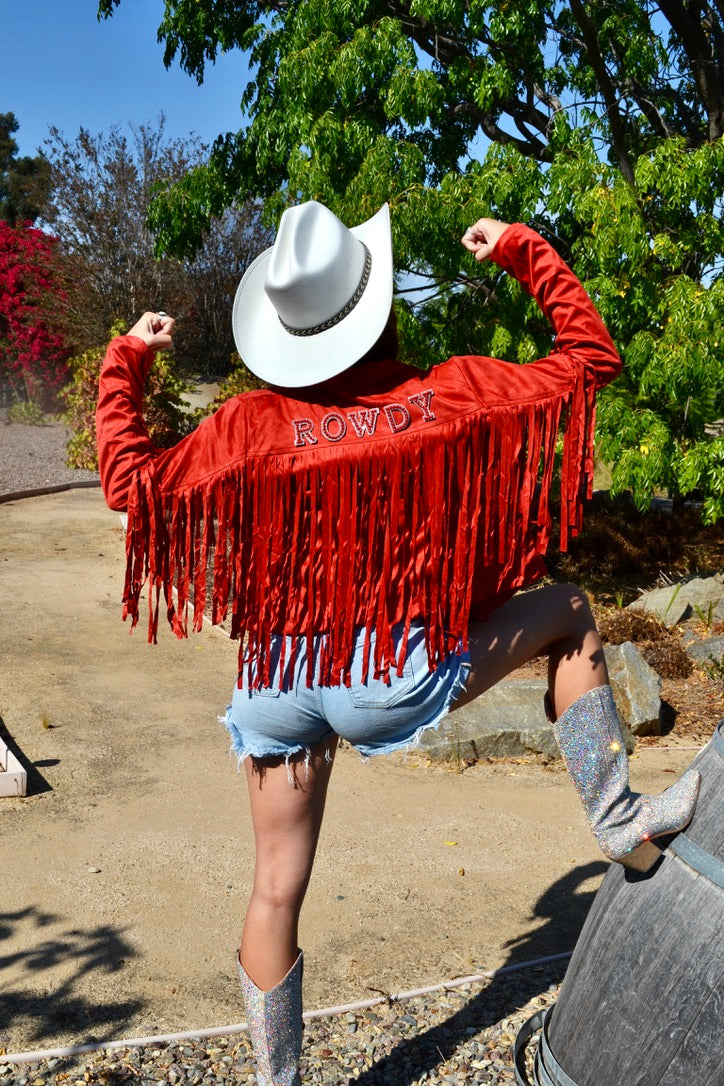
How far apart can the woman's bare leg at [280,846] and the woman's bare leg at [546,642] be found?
356 mm

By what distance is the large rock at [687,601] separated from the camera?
25.3 feet

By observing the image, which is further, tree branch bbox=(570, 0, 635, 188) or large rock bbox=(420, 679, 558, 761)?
tree branch bbox=(570, 0, 635, 188)

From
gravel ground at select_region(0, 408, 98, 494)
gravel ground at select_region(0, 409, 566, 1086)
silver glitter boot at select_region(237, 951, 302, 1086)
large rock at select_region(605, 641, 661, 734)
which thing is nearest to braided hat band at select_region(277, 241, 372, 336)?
silver glitter boot at select_region(237, 951, 302, 1086)

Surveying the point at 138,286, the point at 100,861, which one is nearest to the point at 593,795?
the point at 100,861

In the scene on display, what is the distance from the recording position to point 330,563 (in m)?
2.11

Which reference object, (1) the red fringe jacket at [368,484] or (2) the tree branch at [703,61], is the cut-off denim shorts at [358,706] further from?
(2) the tree branch at [703,61]

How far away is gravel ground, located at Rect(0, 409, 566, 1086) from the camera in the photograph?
2.68 metres

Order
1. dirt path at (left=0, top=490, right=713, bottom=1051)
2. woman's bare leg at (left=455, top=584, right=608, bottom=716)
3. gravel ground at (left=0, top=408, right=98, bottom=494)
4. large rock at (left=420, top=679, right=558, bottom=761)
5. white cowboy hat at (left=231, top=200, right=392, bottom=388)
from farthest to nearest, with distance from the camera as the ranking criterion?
1. gravel ground at (left=0, top=408, right=98, bottom=494)
2. large rock at (left=420, top=679, right=558, bottom=761)
3. dirt path at (left=0, top=490, right=713, bottom=1051)
4. woman's bare leg at (left=455, top=584, right=608, bottom=716)
5. white cowboy hat at (left=231, top=200, right=392, bottom=388)

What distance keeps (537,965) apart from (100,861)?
1677 mm

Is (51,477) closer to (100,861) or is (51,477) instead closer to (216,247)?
(216,247)

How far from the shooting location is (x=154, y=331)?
227 cm

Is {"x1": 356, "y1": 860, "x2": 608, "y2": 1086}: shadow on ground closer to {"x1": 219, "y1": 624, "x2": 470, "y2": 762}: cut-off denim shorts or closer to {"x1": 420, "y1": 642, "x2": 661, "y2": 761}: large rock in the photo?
{"x1": 219, "y1": 624, "x2": 470, "y2": 762}: cut-off denim shorts

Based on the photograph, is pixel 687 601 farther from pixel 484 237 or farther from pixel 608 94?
pixel 484 237

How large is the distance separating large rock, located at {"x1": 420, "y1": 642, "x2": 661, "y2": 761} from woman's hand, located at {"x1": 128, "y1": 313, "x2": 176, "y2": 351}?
130 inches
